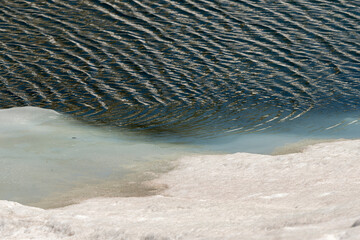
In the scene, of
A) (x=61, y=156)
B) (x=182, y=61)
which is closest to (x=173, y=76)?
(x=182, y=61)

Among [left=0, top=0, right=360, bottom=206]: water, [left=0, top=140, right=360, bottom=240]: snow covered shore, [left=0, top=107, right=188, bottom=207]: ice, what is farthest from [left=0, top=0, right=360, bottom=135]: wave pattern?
[left=0, top=140, right=360, bottom=240]: snow covered shore

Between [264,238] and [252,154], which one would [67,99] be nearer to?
[252,154]

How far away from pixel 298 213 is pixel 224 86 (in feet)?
21.9

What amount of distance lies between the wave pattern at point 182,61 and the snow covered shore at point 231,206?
220 centimetres

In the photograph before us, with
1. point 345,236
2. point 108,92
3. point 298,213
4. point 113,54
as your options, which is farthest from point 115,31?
point 345,236

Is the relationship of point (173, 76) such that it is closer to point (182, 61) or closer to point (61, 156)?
point (182, 61)

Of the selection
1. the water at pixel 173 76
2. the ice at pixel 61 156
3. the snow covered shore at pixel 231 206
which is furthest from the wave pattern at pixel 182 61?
the snow covered shore at pixel 231 206

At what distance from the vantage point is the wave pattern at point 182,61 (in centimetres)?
1216

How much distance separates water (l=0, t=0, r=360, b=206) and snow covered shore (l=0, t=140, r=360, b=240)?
1072 mm

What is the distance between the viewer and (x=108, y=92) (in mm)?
12930

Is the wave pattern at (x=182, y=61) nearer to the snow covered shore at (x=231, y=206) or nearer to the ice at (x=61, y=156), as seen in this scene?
the ice at (x=61, y=156)

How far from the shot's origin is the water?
424 inches

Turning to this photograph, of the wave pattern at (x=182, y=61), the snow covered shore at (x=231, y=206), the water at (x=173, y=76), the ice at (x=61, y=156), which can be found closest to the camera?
the snow covered shore at (x=231, y=206)

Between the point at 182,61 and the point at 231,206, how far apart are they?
7.09 metres
